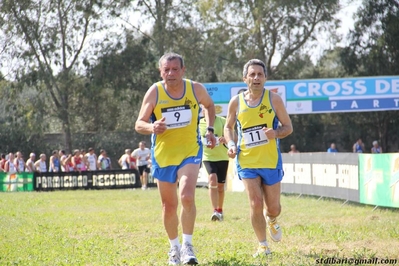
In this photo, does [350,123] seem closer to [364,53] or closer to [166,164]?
[364,53]

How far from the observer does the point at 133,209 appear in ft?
56.4

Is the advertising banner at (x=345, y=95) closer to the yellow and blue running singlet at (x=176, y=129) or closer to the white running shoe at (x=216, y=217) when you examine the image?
the white running shoe at (x=216, y=217)

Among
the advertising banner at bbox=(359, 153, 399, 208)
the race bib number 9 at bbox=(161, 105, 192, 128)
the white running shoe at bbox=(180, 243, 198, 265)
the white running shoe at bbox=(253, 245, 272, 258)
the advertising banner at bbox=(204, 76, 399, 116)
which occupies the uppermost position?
the advertising banner at bbox=(204, 76, 399, 116)

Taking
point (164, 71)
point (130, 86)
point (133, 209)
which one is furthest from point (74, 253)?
point (130, 86)

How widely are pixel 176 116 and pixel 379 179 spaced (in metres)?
8.33

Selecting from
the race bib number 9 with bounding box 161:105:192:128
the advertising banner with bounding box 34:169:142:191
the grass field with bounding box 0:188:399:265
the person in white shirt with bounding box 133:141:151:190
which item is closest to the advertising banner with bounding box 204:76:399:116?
the person in white shirt with bounding box 133:141:151:190

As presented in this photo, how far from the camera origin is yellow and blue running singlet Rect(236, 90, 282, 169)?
8422 mm

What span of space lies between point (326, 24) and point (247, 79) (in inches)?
1530

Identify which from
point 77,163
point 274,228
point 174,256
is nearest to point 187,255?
point 174,256

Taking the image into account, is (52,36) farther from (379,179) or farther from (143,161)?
(379,179)

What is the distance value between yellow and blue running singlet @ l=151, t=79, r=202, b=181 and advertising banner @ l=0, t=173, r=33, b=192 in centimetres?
2331

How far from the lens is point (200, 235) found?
10922 mm

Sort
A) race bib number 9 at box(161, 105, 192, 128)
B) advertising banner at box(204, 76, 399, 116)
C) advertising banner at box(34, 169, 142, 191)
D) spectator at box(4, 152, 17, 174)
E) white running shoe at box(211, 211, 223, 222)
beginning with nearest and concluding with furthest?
race bib number 9 at box(161, 105, 192, 128), white running shoe at box(211, 211, 223, 222), advertising banner at box(34, 169, 142, 191), spectator at box(4, 152, 17, 174), advertising banner at box(204, 76, 399, 116)

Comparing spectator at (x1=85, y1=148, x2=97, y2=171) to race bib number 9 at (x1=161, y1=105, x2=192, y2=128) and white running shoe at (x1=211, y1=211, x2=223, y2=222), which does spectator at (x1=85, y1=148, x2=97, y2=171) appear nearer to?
white running shoe at (x1=211, y1=211, x2=223, y2=222)
